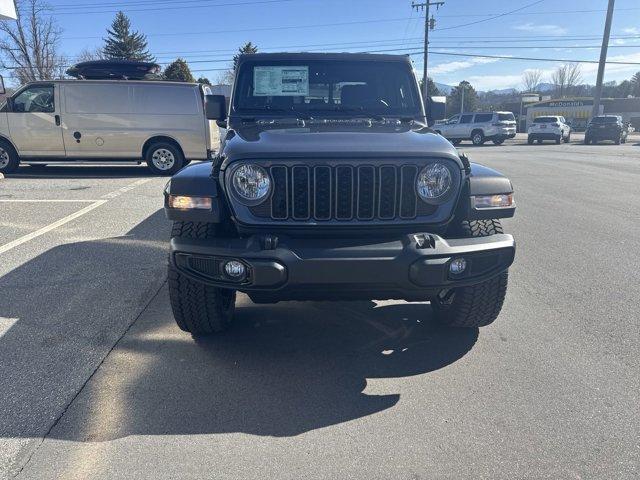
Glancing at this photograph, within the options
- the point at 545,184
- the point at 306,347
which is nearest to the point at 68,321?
the point at 306,347

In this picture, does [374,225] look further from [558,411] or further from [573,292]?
[573,292]

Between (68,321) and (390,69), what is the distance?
3.41 meters

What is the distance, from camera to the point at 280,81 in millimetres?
4309

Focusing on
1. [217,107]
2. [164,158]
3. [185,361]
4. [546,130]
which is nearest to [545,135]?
[546,130]

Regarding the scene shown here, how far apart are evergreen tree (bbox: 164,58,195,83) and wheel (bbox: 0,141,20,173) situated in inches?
1454

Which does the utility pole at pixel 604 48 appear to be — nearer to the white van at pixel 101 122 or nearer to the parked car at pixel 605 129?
the parked car at pixel 605 129

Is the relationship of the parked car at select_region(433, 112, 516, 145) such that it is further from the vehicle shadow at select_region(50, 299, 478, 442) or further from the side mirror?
the vehicle shadow at select_region(50, 299, 478, 442)

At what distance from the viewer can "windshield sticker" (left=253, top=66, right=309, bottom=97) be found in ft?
14.0

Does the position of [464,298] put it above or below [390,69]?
below

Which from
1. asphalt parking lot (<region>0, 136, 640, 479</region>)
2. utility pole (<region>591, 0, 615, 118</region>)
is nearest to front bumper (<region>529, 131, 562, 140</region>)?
utility pole (<region>591, 0, 615, 118</region>)

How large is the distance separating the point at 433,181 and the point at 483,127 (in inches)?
1066

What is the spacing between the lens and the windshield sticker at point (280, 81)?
427cm

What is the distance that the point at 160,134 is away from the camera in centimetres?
1185

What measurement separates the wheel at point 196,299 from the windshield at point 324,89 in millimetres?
1531
